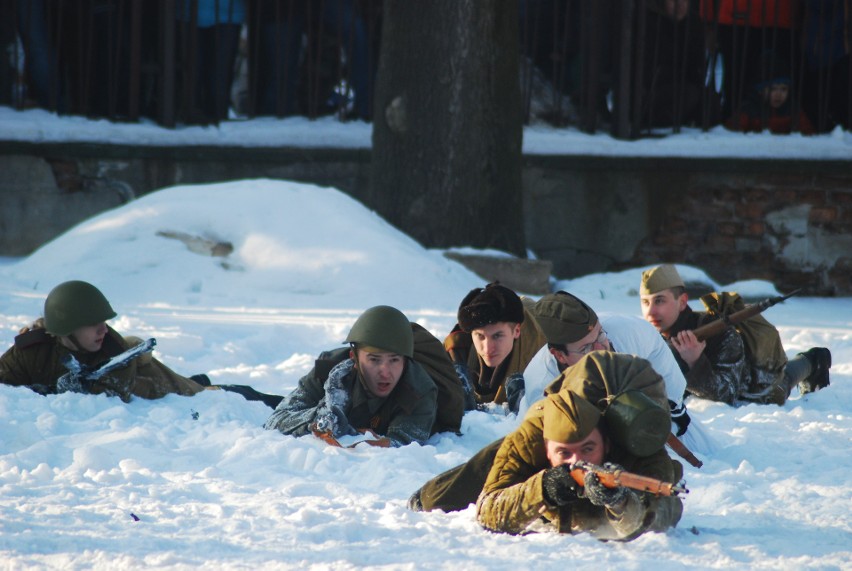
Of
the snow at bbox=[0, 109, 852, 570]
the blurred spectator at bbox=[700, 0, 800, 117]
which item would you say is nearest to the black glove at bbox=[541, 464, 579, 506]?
the snow at bbox=[0, 109, 852, 570]

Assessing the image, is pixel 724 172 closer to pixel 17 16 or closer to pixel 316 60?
pixel 316 60

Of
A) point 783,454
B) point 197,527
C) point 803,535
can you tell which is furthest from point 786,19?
point 197,527

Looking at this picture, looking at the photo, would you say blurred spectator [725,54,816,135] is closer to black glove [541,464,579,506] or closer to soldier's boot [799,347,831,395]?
soldier's boot [799,347,831,395]

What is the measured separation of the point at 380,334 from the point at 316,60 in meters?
5.38

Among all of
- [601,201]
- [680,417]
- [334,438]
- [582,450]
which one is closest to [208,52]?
[601,201]

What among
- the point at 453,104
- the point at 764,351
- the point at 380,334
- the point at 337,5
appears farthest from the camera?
the point at 337,5

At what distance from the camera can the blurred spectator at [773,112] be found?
984 cm

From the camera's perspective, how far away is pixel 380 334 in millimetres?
4965

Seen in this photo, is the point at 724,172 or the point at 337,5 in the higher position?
the point at 337,5

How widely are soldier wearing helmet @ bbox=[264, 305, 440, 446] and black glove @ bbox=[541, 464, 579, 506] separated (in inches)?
62.3

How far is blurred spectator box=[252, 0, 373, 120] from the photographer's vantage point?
386 inches

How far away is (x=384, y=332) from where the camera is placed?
16.3 ft

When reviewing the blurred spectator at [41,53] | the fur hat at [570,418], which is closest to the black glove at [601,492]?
the fur hat at [570,418]

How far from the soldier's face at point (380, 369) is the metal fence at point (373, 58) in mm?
5179
